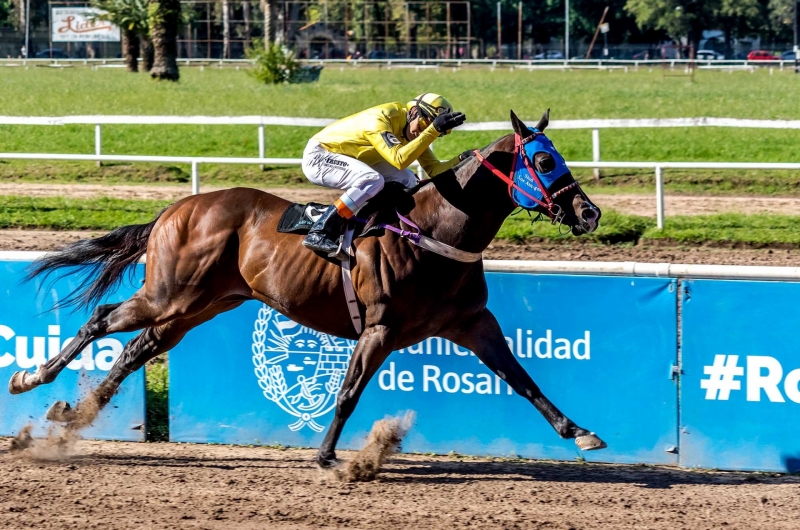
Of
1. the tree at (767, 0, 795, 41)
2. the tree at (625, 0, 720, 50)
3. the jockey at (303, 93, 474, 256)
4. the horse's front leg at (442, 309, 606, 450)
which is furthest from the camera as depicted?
the tree at (767, 0, 795, 41)

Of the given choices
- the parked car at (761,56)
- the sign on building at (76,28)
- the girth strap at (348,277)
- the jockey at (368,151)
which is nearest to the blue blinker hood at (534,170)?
the jockey at (368,151)

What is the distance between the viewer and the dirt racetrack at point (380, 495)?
4.79 metres

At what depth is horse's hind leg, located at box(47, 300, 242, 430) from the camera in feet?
19.9

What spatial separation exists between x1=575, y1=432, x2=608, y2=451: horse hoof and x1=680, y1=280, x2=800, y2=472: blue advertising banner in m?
0.67

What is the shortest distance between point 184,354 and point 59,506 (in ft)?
4.80

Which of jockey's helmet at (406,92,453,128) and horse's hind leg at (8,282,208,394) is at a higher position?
jockey's helmet at (406,92,453,128)

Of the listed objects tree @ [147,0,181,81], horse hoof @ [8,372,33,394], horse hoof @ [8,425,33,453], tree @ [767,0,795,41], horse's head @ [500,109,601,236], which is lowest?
horse hoof @ [8,425,33,453]

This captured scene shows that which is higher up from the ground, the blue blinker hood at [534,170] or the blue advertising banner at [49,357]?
the blue blinker hood at [534,170]

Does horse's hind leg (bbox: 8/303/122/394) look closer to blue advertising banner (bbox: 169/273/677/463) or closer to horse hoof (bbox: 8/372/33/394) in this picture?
horse hoof (bbox: 8/372/33/394)

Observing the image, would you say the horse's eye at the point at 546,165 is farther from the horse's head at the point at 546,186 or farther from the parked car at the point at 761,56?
the parked car at the point at 761,56

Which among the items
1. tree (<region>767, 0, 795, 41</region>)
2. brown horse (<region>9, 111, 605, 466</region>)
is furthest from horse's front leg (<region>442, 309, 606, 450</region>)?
tree (<region>767, 0, 795, 41</region>)

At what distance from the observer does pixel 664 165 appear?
11.4 meters

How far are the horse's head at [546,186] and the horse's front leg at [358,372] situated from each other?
0.98 meters

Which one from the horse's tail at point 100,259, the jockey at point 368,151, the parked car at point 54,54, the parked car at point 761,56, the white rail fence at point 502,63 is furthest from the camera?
the parked car at point 761,56
